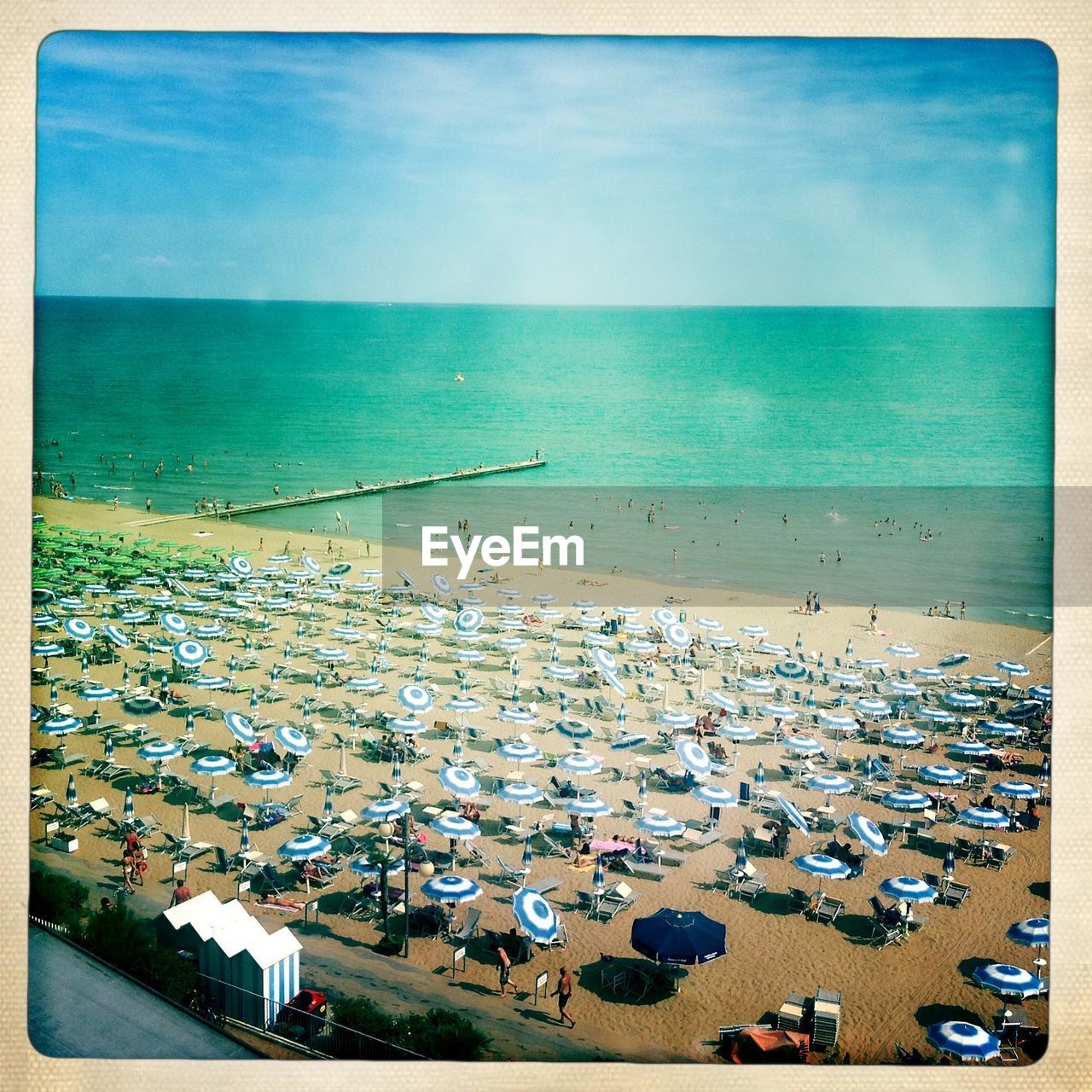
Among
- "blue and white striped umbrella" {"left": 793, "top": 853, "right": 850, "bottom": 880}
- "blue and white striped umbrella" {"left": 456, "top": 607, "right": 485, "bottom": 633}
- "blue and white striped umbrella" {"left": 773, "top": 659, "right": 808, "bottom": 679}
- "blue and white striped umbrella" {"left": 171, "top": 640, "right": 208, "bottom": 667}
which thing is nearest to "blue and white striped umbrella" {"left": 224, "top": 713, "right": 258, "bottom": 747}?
"blue and white striped umbrella" {"left": 171, "top": 640, "right": 208, "bottom": 667}

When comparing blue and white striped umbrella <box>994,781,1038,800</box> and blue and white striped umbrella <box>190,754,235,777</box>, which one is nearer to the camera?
blue and white striped umbrella <box>190,754,235,777</box>

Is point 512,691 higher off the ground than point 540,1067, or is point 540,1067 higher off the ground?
point 512,691

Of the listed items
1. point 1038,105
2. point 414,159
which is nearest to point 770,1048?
point 1038,105

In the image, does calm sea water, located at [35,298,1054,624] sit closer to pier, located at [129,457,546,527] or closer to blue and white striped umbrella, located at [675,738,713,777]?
pier, located at [129,457,546,527]

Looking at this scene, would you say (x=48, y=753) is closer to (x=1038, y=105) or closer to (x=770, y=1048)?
(x=770, y=1048)

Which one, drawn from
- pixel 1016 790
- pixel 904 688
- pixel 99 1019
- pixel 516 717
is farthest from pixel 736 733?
pixel 99 1019

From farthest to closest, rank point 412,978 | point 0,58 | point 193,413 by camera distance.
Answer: point 193,413 → point 412,978 → point 0,58

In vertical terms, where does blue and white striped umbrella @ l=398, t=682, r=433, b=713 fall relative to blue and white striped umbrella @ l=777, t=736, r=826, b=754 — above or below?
above

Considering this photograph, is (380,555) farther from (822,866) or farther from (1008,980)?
(1008,980)
